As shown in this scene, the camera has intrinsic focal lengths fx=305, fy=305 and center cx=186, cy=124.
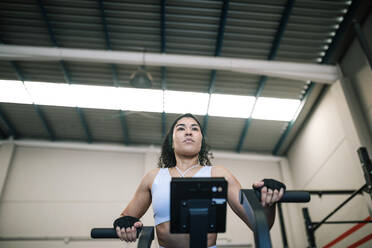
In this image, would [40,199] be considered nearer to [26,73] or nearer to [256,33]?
[26,73]

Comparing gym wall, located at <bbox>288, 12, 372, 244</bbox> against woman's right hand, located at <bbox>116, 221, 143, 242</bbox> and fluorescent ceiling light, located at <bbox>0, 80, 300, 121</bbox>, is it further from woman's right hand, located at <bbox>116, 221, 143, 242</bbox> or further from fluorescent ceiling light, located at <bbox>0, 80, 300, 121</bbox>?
woman's right hand, located at <bbox>116, 221, 143, 242</bbox>

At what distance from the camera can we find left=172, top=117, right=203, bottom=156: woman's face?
2096mm

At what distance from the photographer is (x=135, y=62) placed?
24.3 feet

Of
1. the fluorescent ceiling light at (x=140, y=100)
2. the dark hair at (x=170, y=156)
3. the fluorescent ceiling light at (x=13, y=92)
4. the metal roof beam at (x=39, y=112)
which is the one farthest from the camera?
the fluorescent ceiling light at (x=140, y=100)

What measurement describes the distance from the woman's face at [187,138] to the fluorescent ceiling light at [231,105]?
6.68 meters

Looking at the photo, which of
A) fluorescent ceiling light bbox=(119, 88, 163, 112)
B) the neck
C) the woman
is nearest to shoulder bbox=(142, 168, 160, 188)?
the woman

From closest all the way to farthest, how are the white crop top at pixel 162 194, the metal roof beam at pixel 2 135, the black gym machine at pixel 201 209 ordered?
1. the black gym machine at pixel 201 209
2. the white crop top at pixel 162 194
3. the metal roof beam at pixel 2 135

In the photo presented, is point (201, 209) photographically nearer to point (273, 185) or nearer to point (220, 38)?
point (273, 185)

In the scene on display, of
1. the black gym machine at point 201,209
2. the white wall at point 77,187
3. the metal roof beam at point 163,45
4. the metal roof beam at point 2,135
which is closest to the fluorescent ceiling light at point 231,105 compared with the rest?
the metal roof beam at point 163,45

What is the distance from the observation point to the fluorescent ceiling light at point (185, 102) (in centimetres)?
880

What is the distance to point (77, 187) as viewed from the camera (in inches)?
398

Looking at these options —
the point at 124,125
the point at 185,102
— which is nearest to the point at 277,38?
the point at 185,102

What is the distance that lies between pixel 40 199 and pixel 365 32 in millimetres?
10022

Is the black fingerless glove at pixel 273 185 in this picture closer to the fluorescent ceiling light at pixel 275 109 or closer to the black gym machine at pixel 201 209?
the black gym machine at pixel 201 209
